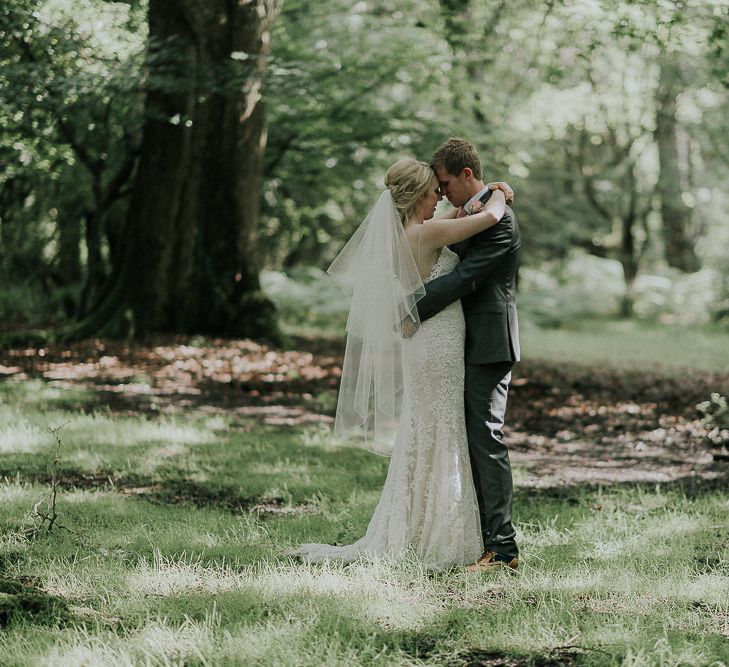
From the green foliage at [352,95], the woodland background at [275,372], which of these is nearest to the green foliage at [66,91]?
the woodland background at [275,372]

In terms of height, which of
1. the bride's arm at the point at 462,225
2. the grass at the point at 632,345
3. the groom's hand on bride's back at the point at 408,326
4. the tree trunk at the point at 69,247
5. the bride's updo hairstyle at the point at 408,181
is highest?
the tree trunk at the point at 69,247

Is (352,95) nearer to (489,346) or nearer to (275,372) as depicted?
(275,372)

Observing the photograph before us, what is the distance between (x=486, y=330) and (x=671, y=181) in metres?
26.7

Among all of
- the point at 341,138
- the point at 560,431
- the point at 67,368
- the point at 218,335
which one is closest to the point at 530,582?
the point at 560,431

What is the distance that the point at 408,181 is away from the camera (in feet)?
16.5

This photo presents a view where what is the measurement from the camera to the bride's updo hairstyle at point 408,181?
502 cm

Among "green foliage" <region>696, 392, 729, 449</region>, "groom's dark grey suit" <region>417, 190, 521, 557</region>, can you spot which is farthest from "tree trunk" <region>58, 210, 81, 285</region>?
"groom's dark grey suit" <region>417, 190, 521, 557</region>

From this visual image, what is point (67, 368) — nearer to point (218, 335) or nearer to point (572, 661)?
point (218, 335)

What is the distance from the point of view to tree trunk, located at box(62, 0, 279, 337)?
13016 mm

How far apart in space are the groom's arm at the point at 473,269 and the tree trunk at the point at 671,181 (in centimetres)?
2089

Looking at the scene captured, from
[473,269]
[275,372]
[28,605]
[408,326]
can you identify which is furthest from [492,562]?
[275,372]

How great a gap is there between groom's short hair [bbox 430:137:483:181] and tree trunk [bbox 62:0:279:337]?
7842mm

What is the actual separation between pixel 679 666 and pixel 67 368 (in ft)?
31.0

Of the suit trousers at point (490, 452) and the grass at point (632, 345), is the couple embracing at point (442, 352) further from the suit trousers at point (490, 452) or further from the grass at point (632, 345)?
the grass at point (632, 345)
